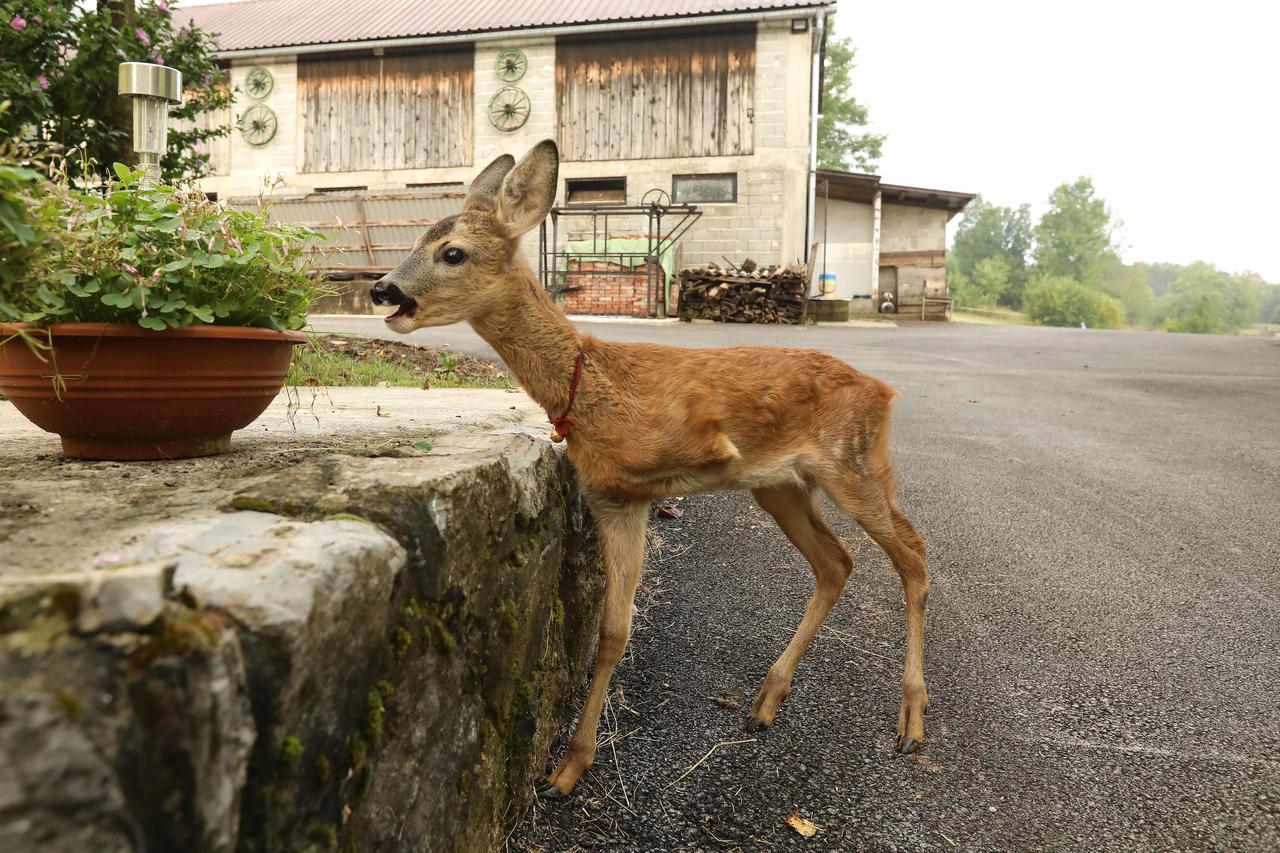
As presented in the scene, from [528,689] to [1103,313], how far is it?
7513 centimetres

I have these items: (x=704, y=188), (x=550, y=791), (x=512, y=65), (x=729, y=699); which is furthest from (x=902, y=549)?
(x=512, y=65)

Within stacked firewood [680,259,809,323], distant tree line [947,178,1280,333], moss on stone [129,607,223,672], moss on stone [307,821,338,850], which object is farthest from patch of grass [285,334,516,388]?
distant tree line [947,178,1280,333]

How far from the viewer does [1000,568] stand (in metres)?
4.61

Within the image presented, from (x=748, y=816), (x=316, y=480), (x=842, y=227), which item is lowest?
(x=748, y=816)

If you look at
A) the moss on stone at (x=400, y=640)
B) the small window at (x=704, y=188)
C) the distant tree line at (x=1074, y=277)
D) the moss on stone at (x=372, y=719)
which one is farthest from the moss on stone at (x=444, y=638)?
the distant tree line at (x=1074, y=277)

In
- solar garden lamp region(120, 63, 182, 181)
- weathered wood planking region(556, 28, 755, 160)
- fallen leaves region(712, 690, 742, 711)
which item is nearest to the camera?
fallen leaves region(712, 690, 742, 711)

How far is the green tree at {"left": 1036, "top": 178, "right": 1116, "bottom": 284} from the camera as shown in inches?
3398

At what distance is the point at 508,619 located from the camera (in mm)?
2492

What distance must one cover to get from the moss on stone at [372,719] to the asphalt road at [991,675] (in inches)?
44.6

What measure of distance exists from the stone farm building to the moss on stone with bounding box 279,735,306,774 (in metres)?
18.1

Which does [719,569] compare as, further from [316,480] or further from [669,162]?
[669,162]

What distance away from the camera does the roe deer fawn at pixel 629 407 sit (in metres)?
2.93

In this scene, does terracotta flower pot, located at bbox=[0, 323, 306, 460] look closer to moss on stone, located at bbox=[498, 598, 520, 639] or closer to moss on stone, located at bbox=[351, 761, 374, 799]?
moss on stone, located at bbox=[498, 598, 520, 639]

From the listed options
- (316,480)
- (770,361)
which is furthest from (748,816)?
(316,480)
